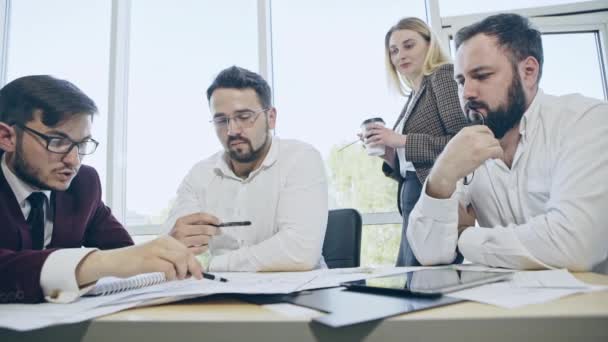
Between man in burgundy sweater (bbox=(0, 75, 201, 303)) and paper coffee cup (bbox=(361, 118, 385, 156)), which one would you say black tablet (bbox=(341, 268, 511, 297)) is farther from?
paper coffee cup (bbox=(361, 118, 385, 156))

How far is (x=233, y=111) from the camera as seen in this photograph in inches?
59.6

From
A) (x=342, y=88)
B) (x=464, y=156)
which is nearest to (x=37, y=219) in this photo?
(x=464, y=156)

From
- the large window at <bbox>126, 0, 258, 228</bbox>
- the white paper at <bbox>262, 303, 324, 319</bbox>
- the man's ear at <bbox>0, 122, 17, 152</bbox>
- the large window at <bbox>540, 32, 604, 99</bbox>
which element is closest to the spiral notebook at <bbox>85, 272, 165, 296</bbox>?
the white paper at <bbox>262, 303, 324, 319</bbox>

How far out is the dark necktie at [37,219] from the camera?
0.97 metres

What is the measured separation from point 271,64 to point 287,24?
0.33 metres

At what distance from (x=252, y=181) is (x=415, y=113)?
0.77 meters

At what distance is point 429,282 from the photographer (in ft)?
1.87

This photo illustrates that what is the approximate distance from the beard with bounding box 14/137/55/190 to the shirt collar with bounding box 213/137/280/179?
681 mm

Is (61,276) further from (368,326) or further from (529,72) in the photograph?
(529,72)

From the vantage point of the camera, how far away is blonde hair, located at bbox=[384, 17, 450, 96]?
1732 millimetres

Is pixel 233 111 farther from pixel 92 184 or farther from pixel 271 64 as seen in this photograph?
pixel 271 64

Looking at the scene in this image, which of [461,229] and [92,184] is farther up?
[92,184]

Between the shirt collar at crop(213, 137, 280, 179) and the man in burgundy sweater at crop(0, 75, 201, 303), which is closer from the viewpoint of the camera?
the man in burgundy sweater at crop(0, 75, 201, 303)

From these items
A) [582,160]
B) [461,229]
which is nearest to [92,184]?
[461,229]
